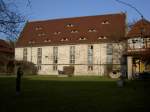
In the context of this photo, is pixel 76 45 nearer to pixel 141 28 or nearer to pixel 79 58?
pixel 79 58

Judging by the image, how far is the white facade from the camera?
2544 inches

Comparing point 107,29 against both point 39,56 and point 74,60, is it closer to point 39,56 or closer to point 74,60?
point 74,60

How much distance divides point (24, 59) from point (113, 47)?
22233 mm

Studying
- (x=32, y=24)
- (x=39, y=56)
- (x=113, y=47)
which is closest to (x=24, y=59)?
(x=39, y=56)

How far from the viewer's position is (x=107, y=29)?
67.7 meters

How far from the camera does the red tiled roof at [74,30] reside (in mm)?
67312

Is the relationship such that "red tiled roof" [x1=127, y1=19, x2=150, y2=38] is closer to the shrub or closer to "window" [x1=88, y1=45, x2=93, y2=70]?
"window" [x1=88, y1=45, x2=93, y2=70]

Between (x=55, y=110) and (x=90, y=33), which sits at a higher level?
(x=90, y=33)

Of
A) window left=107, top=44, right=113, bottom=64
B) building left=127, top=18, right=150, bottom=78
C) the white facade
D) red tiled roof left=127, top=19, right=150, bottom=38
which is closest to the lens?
red tiled roof left=127, top=19, right=150, bottom=38

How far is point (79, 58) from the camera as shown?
68.1 meters

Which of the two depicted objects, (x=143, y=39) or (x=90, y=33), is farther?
(x=90, y=33)

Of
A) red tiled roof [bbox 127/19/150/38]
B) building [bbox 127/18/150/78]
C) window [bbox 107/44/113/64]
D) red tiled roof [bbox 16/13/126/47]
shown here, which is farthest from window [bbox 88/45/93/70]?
red tiled roof [bbox 127/19/150/38]

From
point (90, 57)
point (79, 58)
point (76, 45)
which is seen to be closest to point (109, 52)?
point (90, 57)

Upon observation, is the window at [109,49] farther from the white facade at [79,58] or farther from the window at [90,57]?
the window at [90,57]
